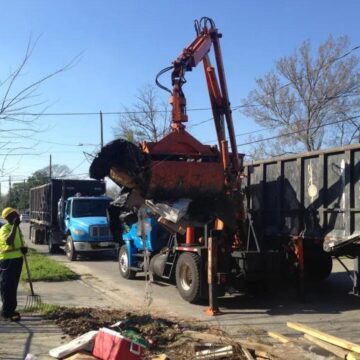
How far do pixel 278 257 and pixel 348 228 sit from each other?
→ 5.71ft

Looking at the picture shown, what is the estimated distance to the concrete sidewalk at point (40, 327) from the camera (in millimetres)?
7340

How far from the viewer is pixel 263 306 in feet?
37.1

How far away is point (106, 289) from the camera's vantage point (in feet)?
45.2

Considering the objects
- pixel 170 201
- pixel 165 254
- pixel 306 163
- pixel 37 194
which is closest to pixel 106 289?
pixel 165 254

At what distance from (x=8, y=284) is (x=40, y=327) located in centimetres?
106

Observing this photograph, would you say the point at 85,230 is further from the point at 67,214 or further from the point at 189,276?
the point at 189,276

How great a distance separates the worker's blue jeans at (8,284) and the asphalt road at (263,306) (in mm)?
2575

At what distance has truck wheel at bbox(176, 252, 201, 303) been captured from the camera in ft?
36.8

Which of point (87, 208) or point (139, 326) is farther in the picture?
point (87, 208)

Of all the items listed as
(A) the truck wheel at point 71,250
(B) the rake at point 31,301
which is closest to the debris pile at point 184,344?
(B) the rake at point 31,301

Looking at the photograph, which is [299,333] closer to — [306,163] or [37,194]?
[306,163]

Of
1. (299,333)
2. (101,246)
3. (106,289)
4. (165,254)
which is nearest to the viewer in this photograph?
(299,333)

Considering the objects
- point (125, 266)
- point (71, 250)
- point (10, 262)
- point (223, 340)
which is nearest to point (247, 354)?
point (223, 340)

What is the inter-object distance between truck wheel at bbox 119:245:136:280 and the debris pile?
21.8 feet
